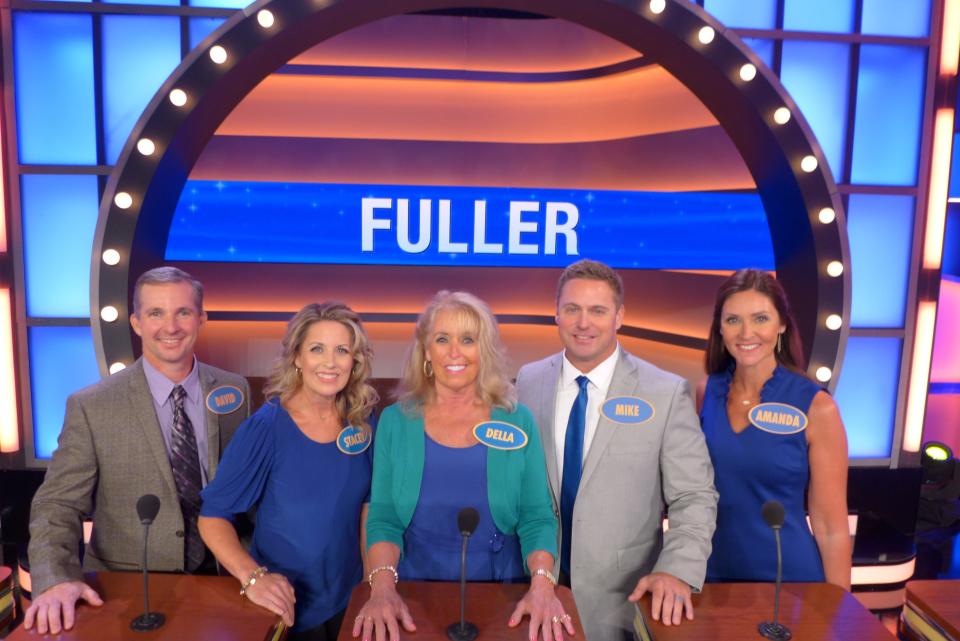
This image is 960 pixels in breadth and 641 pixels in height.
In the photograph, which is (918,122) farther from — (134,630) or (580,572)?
(134,630)

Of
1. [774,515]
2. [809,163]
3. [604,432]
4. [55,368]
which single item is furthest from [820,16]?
[55,368]

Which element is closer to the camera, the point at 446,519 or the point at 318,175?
the point at 446,519

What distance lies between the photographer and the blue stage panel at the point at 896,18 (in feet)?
11.7

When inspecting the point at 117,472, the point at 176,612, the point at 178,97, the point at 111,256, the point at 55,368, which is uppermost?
the point at 178,97

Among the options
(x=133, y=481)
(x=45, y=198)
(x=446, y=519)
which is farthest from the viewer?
(x=45, y=198)

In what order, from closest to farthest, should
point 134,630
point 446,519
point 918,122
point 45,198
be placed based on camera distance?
point 134,630 → point 446,519 → point 45,198 → point 918,122

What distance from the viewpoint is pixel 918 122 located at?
360 centimetres

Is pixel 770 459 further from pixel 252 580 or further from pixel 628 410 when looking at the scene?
pixel 252 580

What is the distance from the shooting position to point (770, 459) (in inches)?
87.1

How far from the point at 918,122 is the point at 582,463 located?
112 inches

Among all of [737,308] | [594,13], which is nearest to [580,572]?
[737,308]

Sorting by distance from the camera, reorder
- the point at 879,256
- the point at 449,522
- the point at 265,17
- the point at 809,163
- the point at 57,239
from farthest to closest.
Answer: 1. the point at 879,256
2. the point at 809,163
3. the point at 57,239
4. the point at 265,17
5. the point at 449,522

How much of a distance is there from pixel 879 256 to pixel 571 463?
2.50 meters

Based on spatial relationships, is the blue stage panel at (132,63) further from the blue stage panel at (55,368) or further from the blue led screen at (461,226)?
the blue stage panel at (55,368)
